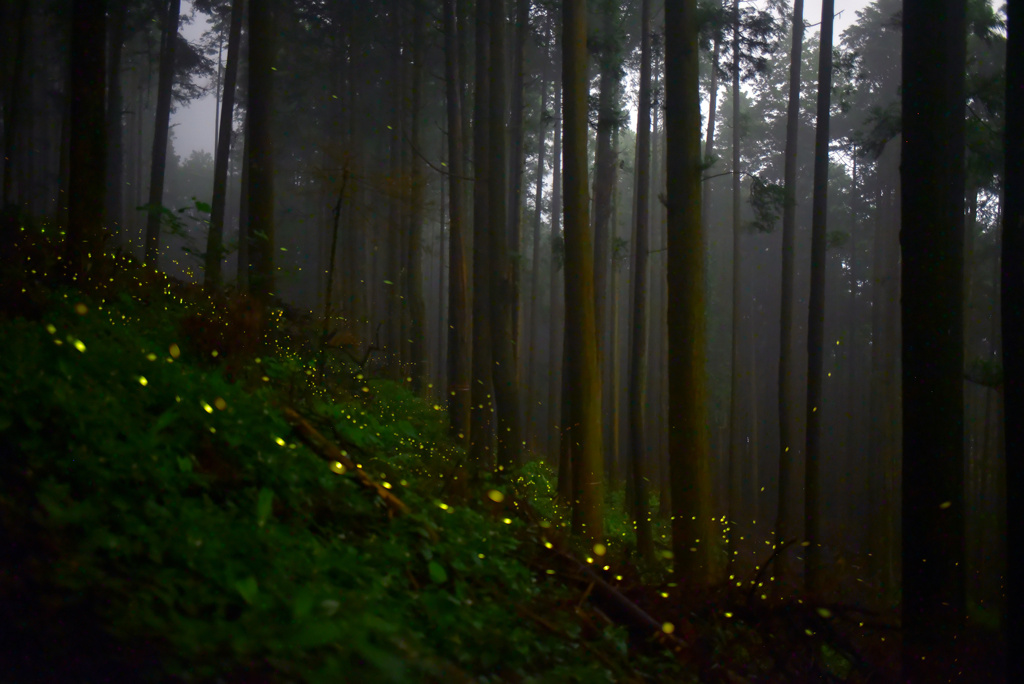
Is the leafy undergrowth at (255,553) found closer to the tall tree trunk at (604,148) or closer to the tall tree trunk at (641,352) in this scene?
the tall tree trunk at (641,352)

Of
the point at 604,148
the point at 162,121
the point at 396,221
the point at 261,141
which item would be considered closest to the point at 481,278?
A: the point at 261,141

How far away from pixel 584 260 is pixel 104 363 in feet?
19.6

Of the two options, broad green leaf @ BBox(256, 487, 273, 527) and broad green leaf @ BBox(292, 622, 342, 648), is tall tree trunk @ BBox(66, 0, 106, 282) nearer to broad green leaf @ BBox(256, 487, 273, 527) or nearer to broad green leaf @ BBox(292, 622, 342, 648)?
broad green leaf @ BBox(256, 487, 273, 527)

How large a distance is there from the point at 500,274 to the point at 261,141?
406cm

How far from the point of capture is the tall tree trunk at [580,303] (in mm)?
8672

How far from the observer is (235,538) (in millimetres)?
2951

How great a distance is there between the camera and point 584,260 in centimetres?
894

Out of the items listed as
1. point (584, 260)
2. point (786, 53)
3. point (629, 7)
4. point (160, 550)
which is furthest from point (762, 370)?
point (160, 550)

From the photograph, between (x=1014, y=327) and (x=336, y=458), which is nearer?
(x=336, y=458)

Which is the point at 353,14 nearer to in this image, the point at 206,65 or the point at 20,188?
the point at 206,65

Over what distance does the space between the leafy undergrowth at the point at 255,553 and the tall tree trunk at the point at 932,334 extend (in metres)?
0.68

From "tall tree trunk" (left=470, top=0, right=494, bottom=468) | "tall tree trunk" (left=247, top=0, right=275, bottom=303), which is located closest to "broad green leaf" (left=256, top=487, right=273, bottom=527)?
"tall tree trunk" (left=247, top=0, right=275, bottom=303)

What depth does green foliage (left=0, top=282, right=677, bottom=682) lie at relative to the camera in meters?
2.47

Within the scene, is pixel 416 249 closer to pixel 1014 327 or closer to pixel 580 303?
pixel 580 303
